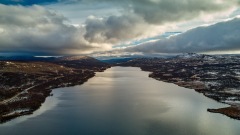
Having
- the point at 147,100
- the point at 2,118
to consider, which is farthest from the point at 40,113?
the point at 147,100

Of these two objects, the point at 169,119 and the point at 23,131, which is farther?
the point at 169,119

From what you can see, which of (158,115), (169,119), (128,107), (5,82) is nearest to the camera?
(169,119)

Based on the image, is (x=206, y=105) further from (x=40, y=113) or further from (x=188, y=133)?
(x=40, y=113)

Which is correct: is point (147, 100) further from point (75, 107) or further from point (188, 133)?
point (188, 133)

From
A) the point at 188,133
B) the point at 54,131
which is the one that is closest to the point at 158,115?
the point at 188,133

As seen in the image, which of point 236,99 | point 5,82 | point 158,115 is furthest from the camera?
point 5,82

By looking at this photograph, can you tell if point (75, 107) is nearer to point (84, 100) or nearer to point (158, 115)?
point (84, 100)

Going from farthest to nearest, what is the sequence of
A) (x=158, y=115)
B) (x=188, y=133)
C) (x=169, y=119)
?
1. (x=158, y=115)
2. (x=169, y=119)
3. (x=188, y=133)

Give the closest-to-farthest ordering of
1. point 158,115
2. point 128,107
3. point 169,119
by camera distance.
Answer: point 169,119, point 158,115, point 128,107

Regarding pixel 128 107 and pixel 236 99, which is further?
pixel 236 99
